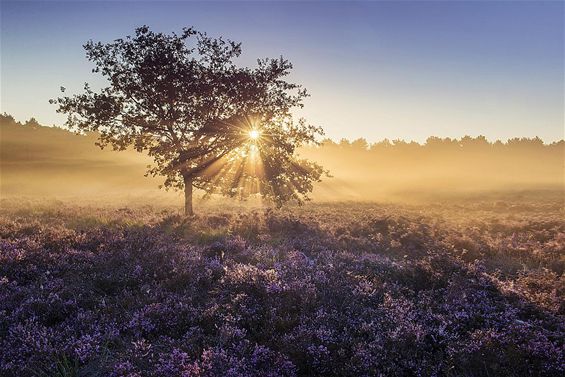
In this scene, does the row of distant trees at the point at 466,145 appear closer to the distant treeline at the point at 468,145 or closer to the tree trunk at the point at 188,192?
the distant treeline at the point at 468,145

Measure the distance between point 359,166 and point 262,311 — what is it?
154 metres

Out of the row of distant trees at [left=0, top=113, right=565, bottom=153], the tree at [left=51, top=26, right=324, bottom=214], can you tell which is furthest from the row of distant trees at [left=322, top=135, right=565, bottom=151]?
the tree at [left=51, top=26, right=324, bottom=214]

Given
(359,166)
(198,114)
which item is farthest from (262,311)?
(359,166)

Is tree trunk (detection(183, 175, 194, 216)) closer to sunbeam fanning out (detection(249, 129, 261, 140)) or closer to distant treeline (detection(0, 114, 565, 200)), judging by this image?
sunbeam fanning out (detection(249, 129, 261, 140))

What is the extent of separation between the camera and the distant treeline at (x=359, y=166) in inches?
2650

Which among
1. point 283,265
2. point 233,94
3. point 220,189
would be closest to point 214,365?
point 283,265

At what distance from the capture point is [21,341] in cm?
538

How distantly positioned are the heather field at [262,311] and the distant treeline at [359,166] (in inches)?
1575

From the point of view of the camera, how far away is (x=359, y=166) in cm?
15712

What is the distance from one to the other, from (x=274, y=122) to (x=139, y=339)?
15.5 m

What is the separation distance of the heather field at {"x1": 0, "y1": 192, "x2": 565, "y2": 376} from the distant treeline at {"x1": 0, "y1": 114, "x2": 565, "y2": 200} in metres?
40.0

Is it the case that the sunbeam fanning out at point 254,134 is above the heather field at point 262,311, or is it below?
above

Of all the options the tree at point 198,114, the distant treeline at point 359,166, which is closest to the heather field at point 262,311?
the tree at point 198,114

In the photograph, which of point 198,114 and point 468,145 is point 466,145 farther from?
point 198,114
